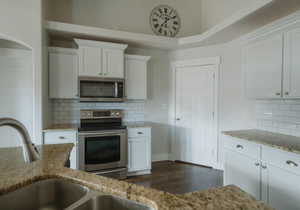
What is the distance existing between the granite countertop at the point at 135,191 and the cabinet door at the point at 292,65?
1.71m

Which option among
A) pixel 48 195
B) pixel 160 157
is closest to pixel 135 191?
pixel 48 195

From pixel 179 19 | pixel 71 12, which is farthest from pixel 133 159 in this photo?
pixel 179 19

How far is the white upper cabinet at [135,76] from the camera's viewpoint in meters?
3.40

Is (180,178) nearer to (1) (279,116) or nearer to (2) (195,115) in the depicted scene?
(2) (195,115)

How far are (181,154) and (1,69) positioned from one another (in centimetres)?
364

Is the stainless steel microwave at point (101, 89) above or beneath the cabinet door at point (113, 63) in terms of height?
beneath

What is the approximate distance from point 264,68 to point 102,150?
2664 millimetres

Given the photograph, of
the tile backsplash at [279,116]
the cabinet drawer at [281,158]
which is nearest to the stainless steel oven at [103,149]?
the cabinet drawer at [281,158]

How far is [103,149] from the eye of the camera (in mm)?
2869

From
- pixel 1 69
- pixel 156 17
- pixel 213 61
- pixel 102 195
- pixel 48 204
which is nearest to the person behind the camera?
pixel 102 195

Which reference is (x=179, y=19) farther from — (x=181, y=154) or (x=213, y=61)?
(x=181, y=154)

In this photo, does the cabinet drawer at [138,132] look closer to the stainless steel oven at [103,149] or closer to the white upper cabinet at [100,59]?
the stainless steel oven at [103,149]

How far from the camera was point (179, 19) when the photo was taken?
4051 mm

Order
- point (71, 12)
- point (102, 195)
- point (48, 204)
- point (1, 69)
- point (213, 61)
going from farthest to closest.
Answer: point (213, 61) < point (71, 12) < point (1, 69) < point (48, 204) < point (102, 195)
